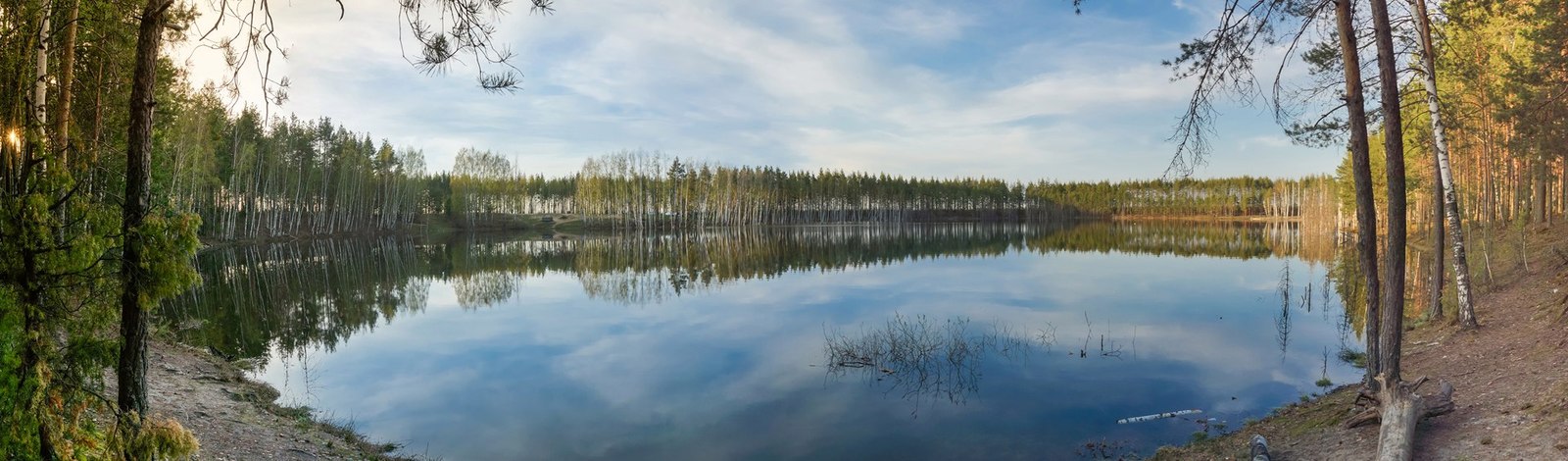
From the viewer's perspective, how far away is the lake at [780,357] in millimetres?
10297

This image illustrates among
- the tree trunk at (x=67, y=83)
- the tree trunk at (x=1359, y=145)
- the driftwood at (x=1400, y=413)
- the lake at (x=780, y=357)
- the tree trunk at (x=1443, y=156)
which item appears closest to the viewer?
the tree trunk at (x=67, y=83)

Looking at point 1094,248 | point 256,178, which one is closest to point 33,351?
point 1094,248

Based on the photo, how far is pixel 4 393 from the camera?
4.16 metres

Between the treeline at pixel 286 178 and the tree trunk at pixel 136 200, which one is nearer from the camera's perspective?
the tree trunk at pixel 136 200

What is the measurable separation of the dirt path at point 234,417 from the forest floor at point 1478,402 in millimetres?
10107

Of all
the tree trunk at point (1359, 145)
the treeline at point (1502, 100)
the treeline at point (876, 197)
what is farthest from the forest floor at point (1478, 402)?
the treeline at point (876, 197)

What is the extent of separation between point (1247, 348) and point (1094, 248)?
36122 mm

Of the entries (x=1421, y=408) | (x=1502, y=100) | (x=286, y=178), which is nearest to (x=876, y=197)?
(x=286, y=178)

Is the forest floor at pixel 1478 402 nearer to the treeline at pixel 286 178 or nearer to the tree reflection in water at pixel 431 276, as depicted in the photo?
the tree reflection in water at pixel 431 276

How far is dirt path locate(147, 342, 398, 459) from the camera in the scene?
768 centimetres

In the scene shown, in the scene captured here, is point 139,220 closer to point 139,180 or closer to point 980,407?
point 139,180

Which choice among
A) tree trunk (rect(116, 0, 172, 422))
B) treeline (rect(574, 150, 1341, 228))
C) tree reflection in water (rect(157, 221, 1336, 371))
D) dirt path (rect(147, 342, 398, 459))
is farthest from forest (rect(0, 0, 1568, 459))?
treeline (rect(574, 150, 1341, 228))

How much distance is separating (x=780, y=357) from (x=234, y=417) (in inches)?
374

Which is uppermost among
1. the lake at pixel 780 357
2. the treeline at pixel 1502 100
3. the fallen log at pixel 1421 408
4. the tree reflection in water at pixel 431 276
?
the treeline at pixel 1502 100
